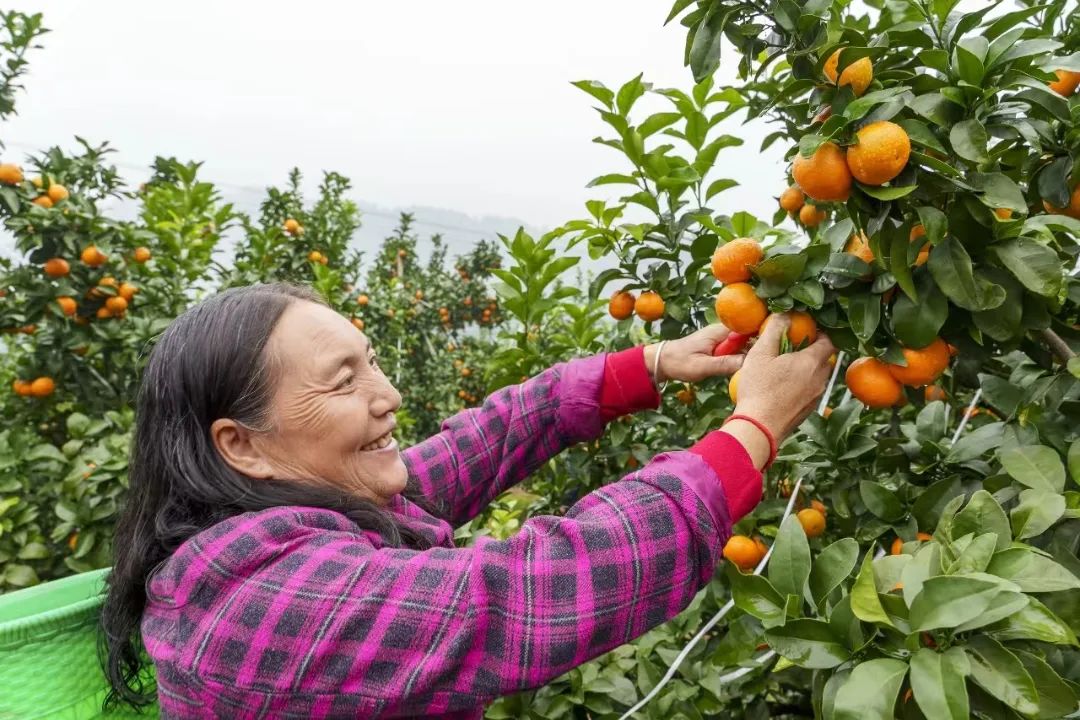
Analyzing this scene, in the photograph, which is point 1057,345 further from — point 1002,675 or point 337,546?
point 337,546

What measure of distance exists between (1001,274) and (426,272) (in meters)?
5.41

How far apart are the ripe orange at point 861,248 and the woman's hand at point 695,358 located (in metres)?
0.26

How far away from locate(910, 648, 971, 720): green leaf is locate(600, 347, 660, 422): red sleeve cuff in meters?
0.78

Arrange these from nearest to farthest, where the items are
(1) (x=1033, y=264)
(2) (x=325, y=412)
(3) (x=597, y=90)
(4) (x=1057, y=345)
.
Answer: (1) (x=1033, y=264)
(4) (x=1057, y=345)
(2) (x=325, y=412)
(3) (x=597, y=90)

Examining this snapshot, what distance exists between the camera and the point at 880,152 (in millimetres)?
732

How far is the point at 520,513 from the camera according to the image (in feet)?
6.71

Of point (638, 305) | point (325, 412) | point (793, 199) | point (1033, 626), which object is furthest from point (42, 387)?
point (1033, 626)

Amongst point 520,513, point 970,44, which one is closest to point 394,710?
point 970,44

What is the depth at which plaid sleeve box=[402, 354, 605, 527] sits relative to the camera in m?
1.34

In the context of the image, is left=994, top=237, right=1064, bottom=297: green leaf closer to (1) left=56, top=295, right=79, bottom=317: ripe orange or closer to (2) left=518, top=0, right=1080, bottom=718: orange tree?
(2) left=518, top=0, right=1080, bottom=718: orange tree

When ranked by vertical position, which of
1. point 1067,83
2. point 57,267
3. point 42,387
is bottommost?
point 42,387

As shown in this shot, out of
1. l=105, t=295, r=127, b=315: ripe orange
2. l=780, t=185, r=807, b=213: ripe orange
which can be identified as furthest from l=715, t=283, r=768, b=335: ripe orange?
l=105, t=295, r=127, b=315: ripe orange

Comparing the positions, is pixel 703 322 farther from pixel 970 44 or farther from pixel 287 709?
pixel 287 709

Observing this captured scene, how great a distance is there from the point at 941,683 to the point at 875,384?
1.41ft
